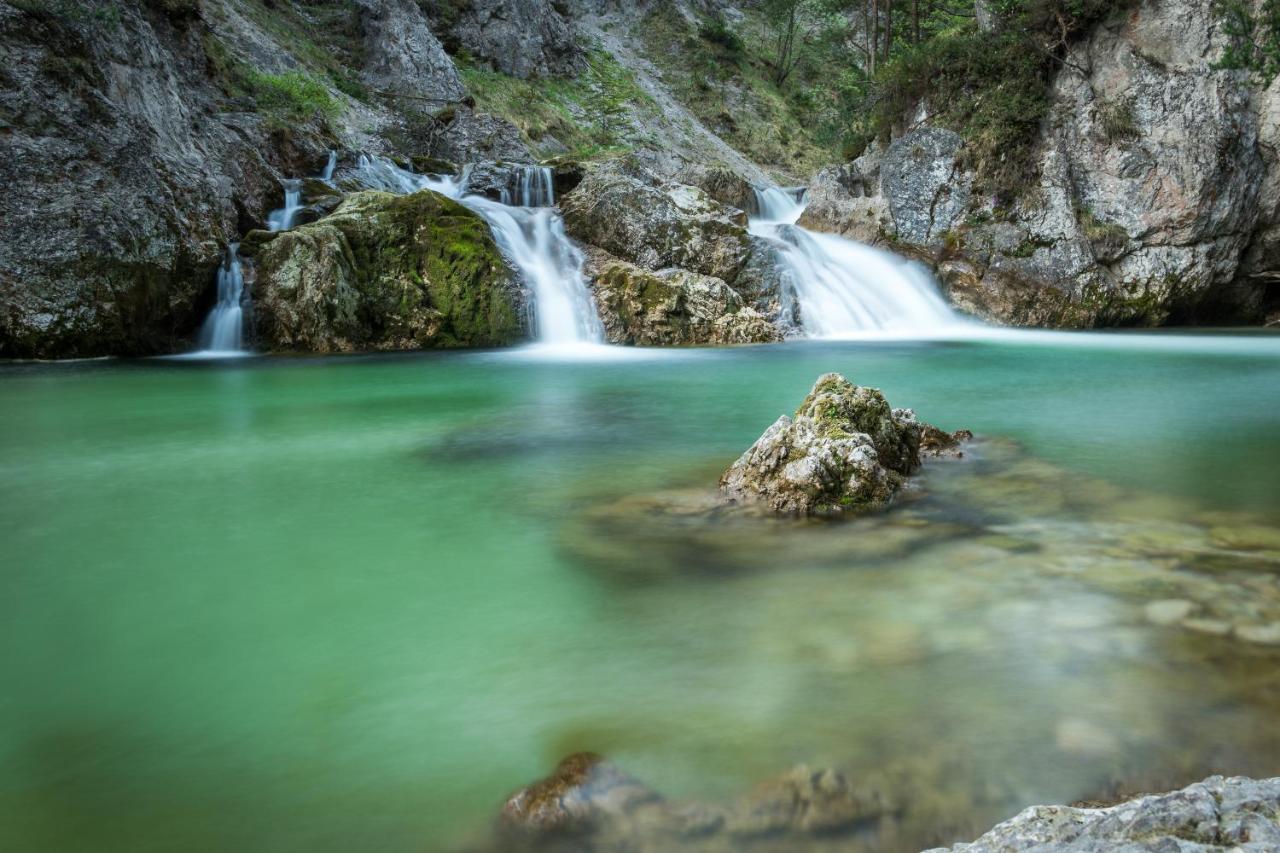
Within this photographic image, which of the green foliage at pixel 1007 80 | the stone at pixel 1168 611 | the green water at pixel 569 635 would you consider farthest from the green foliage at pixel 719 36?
the stone at pixel 1168 611

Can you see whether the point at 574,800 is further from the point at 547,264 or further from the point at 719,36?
the point at 719,36

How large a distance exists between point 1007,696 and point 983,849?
104 centimetres

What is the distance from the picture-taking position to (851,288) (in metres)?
15.4

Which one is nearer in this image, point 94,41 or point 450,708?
point 450,708

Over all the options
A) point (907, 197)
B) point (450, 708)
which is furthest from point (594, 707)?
point (907, 197)

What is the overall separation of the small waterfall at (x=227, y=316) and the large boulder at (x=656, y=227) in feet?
18.9

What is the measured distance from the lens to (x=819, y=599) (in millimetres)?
3096

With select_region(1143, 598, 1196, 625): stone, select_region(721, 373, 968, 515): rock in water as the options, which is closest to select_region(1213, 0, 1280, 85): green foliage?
select_region(721, 373, 968, 515): rock in water

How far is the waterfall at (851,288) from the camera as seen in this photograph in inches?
579

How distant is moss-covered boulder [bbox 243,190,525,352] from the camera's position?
12.5 meters

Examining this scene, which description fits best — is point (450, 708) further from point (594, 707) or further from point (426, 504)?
point (426, 504)

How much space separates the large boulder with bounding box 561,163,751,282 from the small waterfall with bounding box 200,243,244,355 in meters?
5.77

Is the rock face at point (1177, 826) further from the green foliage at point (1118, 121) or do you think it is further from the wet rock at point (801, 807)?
the green foliage at point (1118, 121)

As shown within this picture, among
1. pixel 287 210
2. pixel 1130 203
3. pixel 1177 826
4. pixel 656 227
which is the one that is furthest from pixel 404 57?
pixel 1177 826
